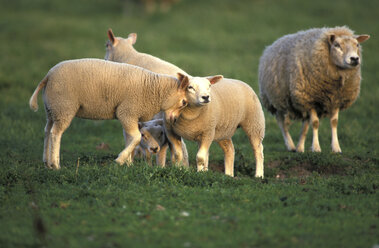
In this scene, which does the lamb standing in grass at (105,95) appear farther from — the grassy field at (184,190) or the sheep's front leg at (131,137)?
the grassy field at (184,190)

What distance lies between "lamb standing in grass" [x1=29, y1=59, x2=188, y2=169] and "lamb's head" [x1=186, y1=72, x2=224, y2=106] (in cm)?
12

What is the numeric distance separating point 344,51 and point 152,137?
3.96m

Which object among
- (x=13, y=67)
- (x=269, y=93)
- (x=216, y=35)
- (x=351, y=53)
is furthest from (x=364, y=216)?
(x=216, y=35)

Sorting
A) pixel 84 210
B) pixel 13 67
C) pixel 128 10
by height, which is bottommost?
pixel 84 210

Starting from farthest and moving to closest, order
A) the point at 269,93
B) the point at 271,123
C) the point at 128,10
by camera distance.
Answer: the point at 128,10 < the point at 271,123 < the point at 269,93

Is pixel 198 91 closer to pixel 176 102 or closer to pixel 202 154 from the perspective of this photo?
pixel 176 102

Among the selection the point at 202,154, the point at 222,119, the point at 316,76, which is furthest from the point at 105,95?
the point at 316,76

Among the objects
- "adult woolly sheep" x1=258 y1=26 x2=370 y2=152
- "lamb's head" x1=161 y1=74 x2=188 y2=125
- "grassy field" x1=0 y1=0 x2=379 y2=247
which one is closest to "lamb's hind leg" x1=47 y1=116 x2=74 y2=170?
"grassy field" x1=0 y1=0 x2=379 y2=247

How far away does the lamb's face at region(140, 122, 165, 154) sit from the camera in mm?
8680

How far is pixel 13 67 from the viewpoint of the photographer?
1848 centimetres

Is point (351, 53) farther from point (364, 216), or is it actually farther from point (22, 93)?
point (22, 93)

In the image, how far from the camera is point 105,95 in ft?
25.0

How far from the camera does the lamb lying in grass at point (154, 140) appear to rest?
28.5 feet

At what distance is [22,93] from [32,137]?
4.69 meters
